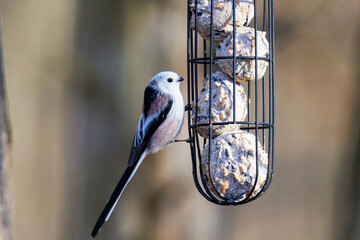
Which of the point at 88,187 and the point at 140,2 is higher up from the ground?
the point at 140,2

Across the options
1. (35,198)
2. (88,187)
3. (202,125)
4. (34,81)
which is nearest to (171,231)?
(88,187)

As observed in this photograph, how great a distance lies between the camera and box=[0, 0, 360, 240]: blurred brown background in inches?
195

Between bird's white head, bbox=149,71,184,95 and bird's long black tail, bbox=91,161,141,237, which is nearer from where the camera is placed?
bird's long black tail, bbox=91,161,141,237

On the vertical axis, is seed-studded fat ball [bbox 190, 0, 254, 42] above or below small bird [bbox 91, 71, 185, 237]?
above

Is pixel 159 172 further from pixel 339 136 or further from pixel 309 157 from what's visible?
pixel 339 136

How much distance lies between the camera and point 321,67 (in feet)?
18.2

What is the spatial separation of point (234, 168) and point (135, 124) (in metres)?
2.23

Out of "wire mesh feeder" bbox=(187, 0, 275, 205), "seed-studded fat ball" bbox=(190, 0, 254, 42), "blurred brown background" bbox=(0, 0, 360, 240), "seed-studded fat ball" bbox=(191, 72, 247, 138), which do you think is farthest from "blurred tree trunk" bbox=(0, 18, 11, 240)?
"blurred brown background" bbox=(0, 0, 360, 240)

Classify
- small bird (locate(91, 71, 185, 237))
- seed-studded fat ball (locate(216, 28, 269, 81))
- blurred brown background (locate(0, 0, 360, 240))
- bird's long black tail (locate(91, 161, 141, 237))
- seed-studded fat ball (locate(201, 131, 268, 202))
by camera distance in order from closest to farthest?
seed-studded fat ball (locate(201, 131, 268, 202))
seed-studded fat ball (locate(216, 28, 269, 81))
bird's long black tail (locate(91, 161, 141, 237))
small bird (locate(91, 71, 185, 237))
blurred brown background (locate(0, 0, 360, 240))

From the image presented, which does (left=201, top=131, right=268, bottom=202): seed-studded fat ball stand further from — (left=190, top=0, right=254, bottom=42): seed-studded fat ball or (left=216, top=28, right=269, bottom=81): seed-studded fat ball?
(left=190, top=0, right=254, bottom=42): seed-studded fat ball

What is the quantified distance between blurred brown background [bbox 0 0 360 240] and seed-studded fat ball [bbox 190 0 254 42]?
1898 mm

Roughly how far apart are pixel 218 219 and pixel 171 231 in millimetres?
437

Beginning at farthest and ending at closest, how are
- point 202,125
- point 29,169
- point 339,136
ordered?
point 339,136
point 29,169
point 202,125

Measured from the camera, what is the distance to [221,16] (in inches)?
129
